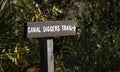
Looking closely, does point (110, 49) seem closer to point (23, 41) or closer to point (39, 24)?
point (23, 41)

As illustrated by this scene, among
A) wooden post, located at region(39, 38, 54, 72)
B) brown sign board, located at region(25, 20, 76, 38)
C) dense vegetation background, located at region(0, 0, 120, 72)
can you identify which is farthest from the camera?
dense vegetation background, located at region(0, 0, 120, 72)

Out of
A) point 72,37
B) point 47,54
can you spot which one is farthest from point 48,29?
point 72,37

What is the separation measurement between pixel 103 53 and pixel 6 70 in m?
1.56

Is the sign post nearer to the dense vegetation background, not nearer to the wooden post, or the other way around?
the wooden post

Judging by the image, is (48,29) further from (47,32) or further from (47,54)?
(47,54)

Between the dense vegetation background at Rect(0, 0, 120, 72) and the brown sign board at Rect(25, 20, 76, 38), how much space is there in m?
1.24

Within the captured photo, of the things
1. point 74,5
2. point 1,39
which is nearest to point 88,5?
point 74,5

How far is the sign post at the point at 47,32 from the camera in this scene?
14.8 ft

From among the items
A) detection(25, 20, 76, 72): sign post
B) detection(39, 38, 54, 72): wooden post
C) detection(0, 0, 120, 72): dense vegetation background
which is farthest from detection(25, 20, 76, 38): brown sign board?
detection(0, 0, 120, 72): dense vegetation background

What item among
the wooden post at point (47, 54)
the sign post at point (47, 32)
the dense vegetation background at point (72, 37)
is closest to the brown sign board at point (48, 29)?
the sign post at point (47, 32)

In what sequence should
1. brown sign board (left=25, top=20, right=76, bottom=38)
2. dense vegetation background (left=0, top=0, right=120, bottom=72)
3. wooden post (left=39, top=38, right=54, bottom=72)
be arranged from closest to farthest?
brown sign board (left=25, top=20, right=76, bottom=38) < wooden post (left=39, top=38, right=54, bottom=72) < dense vegetation background (left=0, top=0, right=120, bottom=72)

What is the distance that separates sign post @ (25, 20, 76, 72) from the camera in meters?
4.50

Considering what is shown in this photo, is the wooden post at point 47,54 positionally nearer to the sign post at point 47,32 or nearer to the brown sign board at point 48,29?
the sign post at point 47,32

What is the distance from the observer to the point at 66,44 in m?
6.13
